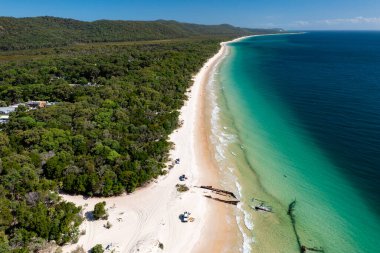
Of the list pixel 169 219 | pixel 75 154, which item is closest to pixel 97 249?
pixel 169 219

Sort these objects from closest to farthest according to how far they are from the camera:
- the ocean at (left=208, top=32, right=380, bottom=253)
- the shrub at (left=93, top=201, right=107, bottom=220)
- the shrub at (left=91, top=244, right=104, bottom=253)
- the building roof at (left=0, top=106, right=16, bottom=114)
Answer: the shrub at (left=91, top=244, right=104, bottom=253) < the shrub at (left=93, top=201, right=107, bottom=220) < the ocean at (left=208, top=32, right=380, bottom=253) < the building roof at (left=0, top=106, right=16, bottom=114)

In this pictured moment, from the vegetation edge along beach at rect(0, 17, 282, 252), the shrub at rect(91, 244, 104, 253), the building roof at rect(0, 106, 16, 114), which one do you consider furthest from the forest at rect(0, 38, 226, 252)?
the building roof at rect(0, 106, 16, 114)

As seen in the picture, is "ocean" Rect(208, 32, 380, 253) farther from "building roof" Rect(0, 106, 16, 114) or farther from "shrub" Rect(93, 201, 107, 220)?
"building roof" Rect(0, 106, 16, 114)

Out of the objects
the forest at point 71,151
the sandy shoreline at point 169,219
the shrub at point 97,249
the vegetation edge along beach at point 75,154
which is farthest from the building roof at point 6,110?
the shrub at point 97,249

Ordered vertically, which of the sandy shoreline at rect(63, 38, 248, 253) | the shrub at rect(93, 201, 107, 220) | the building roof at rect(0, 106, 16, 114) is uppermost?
the shrub at rect(93, 201, 107, 220)

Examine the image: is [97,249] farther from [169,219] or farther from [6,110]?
[6,110]
